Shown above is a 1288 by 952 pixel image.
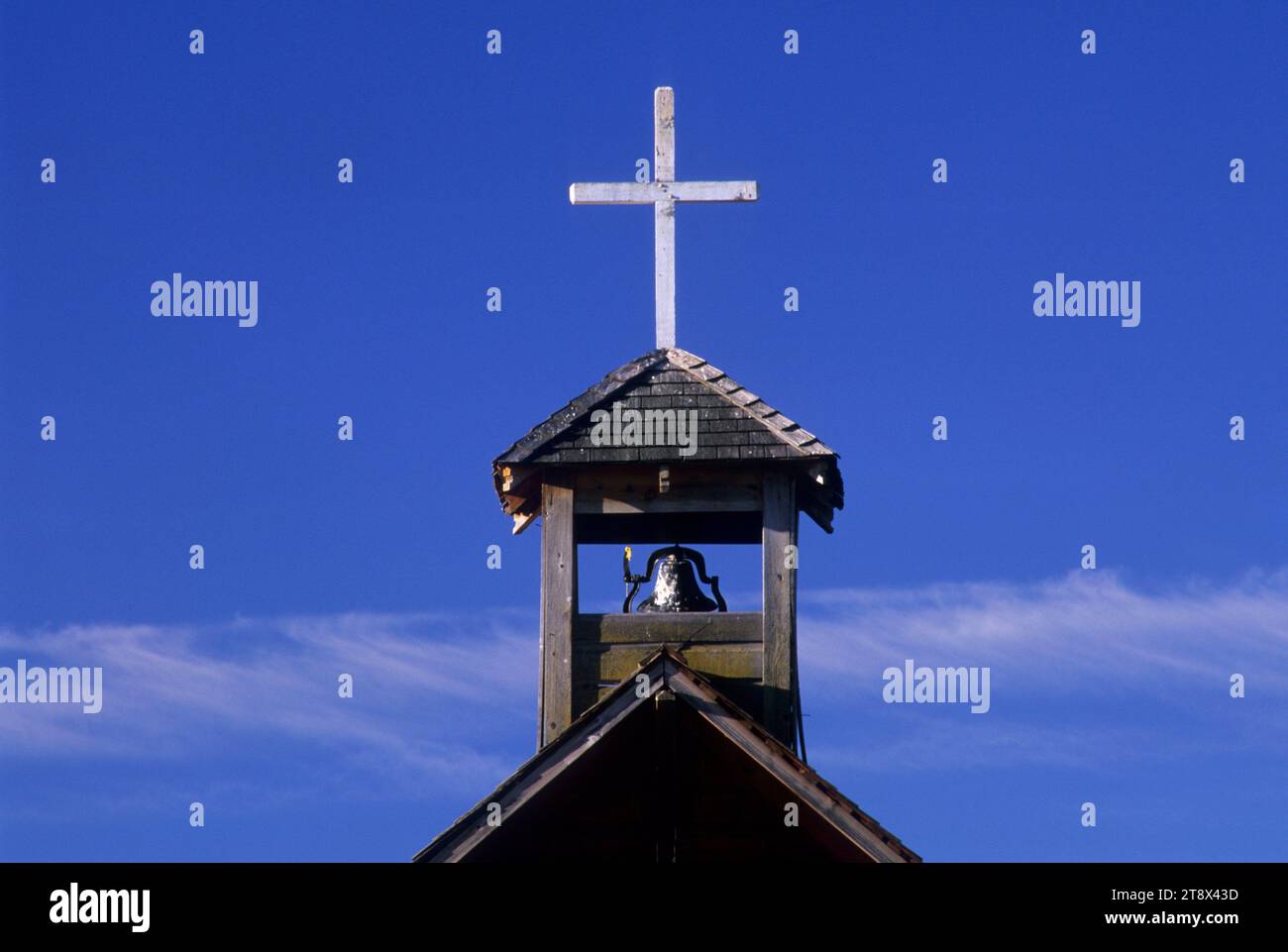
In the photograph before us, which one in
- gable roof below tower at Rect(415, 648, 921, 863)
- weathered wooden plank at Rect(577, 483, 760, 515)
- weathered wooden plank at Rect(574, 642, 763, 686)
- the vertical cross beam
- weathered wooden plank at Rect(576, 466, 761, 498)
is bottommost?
gable roof below tower at Rect(415, 648, 921, 863)

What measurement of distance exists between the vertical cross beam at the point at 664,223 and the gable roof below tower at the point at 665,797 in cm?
268

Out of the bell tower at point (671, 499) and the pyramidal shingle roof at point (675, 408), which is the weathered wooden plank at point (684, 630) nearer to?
the bell tower at point (671, 499)

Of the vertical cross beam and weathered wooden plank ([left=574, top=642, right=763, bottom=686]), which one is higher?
the vertical cross beam

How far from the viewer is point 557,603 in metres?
17.5

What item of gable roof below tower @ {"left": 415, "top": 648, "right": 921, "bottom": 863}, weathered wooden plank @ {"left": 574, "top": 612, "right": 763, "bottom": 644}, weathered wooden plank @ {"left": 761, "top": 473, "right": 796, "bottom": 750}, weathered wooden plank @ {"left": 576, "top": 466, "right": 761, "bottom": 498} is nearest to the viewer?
gable roof below tower @ {"left": 415, "top": 648, "right": 921, "bottom": 863}

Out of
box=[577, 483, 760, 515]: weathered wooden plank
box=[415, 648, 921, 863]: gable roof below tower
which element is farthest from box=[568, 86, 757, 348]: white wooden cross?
box=[415, 648, 921, 863]: gable roof below tower

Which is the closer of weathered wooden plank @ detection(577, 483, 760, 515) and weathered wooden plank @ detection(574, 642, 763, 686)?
weathered wooden plank @ detection(574, 642, 763, 686)

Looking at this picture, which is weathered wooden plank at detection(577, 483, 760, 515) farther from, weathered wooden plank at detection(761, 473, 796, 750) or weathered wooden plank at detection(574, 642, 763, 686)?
weathered wooden plank at detection(574, 642, 763, 686)

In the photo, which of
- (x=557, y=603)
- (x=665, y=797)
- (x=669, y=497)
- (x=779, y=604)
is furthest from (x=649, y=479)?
(x=665, y=797)

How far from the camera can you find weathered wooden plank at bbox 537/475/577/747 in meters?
17.2
